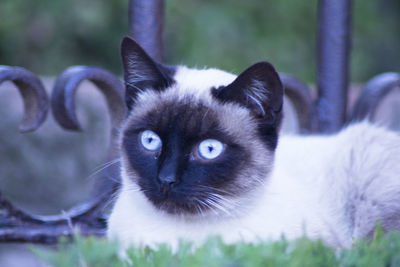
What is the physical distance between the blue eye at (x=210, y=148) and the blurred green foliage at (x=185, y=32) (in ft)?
8.85

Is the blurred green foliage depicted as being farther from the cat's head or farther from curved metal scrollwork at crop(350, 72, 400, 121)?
the cat's head

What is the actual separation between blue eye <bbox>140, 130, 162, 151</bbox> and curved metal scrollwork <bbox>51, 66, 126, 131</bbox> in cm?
35

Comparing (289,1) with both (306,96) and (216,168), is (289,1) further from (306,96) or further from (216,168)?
(216,168)

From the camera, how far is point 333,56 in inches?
90.5

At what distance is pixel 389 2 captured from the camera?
5.42 meters

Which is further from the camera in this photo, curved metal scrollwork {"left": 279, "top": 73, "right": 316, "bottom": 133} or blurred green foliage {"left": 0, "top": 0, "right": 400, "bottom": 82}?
blurred green foliage {"left": 0, "top": 0, "right": 400, "bottom": 82}

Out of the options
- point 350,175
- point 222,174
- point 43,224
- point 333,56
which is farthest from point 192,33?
point 222,174

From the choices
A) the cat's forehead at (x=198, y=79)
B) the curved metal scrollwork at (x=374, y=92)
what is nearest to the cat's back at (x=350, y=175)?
the curved metal scrollwork at (x=374, y=92)

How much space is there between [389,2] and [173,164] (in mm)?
4673

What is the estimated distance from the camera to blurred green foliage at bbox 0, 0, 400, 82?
4391mm

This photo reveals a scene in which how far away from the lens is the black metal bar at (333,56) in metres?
2.27

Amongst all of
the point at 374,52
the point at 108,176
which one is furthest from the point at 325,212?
the point at 374,52

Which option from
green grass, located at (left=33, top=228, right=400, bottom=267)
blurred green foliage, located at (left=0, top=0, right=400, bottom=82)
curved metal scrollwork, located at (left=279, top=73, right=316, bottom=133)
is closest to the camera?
green grass, located at (left=33, top=228, right=400, bottom=267)

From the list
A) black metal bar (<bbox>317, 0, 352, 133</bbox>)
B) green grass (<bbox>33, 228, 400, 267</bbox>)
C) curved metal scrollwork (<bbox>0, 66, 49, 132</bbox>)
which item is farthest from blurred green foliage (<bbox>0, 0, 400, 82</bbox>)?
green grass (<bbox>33, 228, 400, 267</bbox>)
